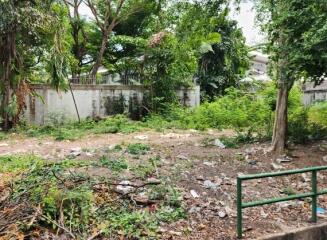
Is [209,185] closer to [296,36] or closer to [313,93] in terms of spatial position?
[296,36]

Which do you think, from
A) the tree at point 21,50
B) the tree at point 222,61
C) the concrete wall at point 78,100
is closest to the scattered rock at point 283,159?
the tree at point 21,50

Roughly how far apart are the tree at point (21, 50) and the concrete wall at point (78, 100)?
1.18 meters

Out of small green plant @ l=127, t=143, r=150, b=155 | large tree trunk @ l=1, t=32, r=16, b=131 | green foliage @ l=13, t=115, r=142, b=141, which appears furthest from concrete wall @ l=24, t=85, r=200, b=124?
small green plant @ l=127, t=143, r=150, b=155

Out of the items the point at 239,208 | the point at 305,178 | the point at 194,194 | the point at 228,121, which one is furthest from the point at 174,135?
the point at 239,208

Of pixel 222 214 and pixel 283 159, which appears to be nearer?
pixel 222 214

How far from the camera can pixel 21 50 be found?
12.0m

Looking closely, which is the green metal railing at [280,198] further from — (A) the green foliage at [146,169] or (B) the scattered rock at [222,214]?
(A) the green foliage at [146,169]

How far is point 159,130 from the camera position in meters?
11.5

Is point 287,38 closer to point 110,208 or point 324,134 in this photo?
point 324,134

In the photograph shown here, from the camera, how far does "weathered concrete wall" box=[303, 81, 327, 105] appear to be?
16589 millimetres

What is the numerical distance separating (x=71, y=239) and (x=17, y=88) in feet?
27.0

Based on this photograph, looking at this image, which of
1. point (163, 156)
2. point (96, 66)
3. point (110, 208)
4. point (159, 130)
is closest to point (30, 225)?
point (110, 208)

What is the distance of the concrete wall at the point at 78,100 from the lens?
43.0 ft

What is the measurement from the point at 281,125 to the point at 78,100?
815cm
